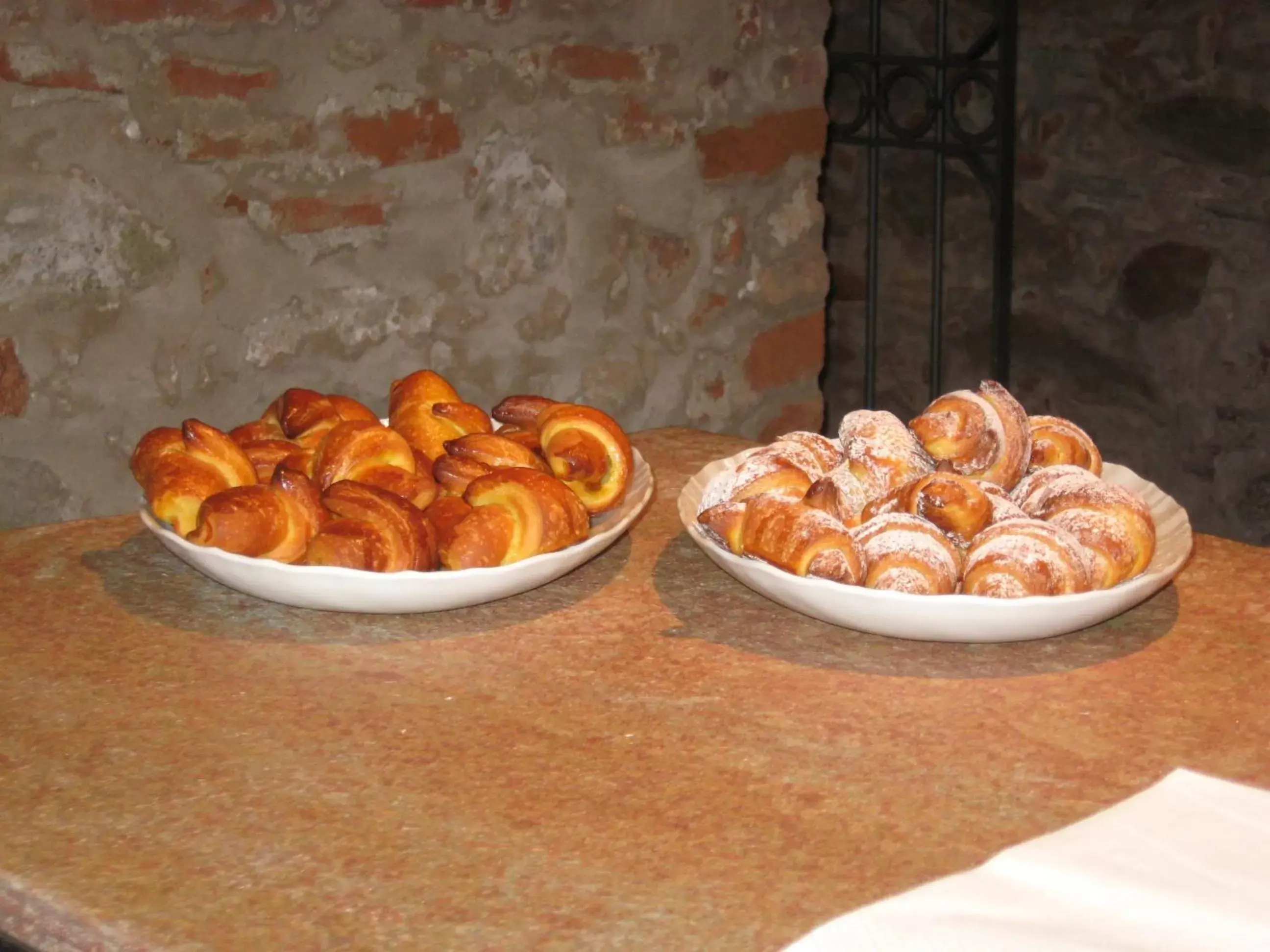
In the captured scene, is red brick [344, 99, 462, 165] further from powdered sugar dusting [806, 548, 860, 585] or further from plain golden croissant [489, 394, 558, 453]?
powdered sugar dusting [806, 548, 860, 585]

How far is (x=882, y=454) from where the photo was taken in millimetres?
1074

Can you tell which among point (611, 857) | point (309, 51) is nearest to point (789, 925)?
point (611, 857)

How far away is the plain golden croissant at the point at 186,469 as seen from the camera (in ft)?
3.54

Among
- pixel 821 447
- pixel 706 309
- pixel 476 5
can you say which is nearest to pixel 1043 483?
pixel 821 447

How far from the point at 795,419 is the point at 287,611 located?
5.72 ft

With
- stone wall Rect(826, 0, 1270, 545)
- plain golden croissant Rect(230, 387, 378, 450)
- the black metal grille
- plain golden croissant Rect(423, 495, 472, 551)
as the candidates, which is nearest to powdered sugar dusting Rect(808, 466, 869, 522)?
plain golden croissant Rect(423, 495, 472, 551)

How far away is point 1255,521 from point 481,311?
1804mm

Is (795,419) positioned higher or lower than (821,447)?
lower

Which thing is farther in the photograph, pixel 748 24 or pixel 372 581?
pixel 748 24

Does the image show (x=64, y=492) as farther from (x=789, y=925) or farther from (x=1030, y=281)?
(x=1030, y=281)

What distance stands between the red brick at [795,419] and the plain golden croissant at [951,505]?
160cm

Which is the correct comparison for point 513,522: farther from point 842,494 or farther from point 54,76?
point 54,76

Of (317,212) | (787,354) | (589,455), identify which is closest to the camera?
(589,455)

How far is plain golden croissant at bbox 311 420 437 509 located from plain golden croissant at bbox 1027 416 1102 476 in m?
0.45
